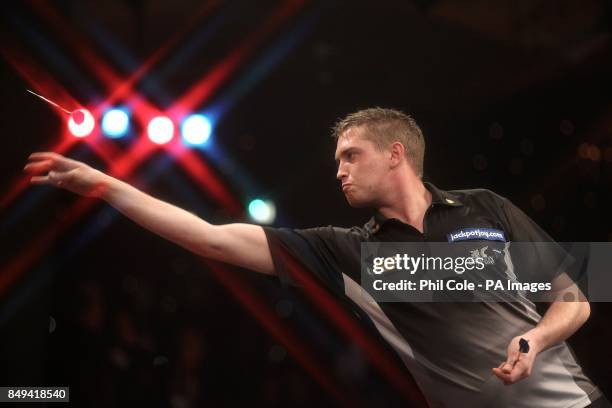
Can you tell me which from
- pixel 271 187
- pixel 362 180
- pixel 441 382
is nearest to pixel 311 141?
pixel 271 187

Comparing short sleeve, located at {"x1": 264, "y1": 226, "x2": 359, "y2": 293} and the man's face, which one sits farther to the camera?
the man's face

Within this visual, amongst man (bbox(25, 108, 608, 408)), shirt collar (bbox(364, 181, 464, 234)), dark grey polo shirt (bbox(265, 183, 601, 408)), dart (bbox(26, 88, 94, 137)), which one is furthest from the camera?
dart (bbox(26, 88, 94, 137))

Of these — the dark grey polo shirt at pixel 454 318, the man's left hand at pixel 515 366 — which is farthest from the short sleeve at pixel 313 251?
the man's left hand at pixel 515 366

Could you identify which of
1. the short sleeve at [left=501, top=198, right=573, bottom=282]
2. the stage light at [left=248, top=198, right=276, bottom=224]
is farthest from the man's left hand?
the stage light at [left=248, top=198, right=276, bottom=224]

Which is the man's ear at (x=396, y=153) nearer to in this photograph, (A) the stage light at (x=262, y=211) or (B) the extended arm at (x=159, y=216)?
(B) the extended arm at (x=159, y=216)

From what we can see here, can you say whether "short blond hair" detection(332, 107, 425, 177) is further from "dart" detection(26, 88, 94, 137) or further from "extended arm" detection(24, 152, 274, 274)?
"dart" detection(26, 88, 94, 137)

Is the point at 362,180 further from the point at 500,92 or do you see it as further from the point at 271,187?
the point at 271,187

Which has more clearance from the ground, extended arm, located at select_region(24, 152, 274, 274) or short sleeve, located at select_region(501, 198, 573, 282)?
extended arm, located at select_region(24, 152, 274, 274)

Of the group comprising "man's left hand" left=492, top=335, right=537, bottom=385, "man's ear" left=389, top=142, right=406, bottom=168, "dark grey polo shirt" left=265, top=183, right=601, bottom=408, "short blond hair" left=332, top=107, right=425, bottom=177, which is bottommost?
"man's left hand" left=492, top=335, right=537, bottom=385

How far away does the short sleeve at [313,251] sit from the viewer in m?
2.61

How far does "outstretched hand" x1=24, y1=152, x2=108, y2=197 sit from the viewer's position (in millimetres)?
2213

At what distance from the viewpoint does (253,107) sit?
579cm

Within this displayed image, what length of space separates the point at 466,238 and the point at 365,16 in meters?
2.67

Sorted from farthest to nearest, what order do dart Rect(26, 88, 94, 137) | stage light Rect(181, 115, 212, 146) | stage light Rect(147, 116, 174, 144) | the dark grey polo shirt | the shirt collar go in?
stage light Rect(181, 115, 212, 146)
stage light Rect(147, 116, 174, 144)
dart Rect(26, 88, 94, 137)
the shirt collar
the dark grey polo shirt
